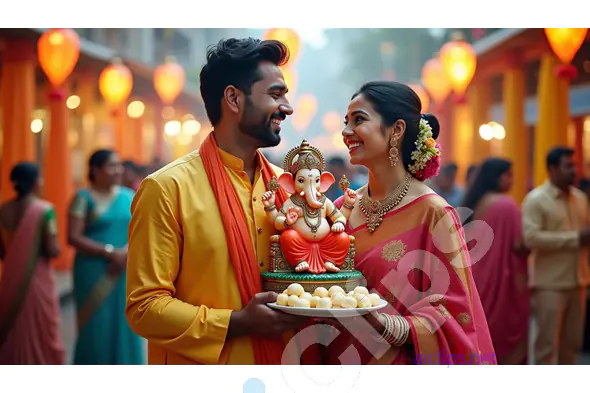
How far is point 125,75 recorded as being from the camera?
11109 millimetres

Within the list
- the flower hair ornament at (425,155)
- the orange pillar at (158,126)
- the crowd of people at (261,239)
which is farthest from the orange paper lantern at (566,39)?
the orange pillar at (158,126)

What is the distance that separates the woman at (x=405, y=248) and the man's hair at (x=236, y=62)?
0.47m

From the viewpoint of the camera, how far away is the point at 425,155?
319 centimetres

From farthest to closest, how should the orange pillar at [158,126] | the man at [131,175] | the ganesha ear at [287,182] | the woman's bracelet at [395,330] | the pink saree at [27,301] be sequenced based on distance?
the orange pillar at [158,126] → the man at [131,175] → the pink saree at [27,301] → the ganesha ear at [287,182] → the woman's bracelet at [395,330]

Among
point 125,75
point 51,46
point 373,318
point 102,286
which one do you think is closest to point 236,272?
point 373,318

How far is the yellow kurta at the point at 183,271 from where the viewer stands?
8.85ft

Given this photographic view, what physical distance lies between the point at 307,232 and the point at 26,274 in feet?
13.6

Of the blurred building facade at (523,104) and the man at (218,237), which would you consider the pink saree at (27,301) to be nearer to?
the man at (218,237)

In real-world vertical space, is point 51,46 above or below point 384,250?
above

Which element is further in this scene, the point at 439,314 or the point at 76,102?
the point at 76,102

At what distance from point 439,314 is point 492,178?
3564mm

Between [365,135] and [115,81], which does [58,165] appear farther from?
[365,135]

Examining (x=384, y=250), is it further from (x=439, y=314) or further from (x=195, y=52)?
(x=195, y=52)

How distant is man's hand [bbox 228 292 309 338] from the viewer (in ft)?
8.61
